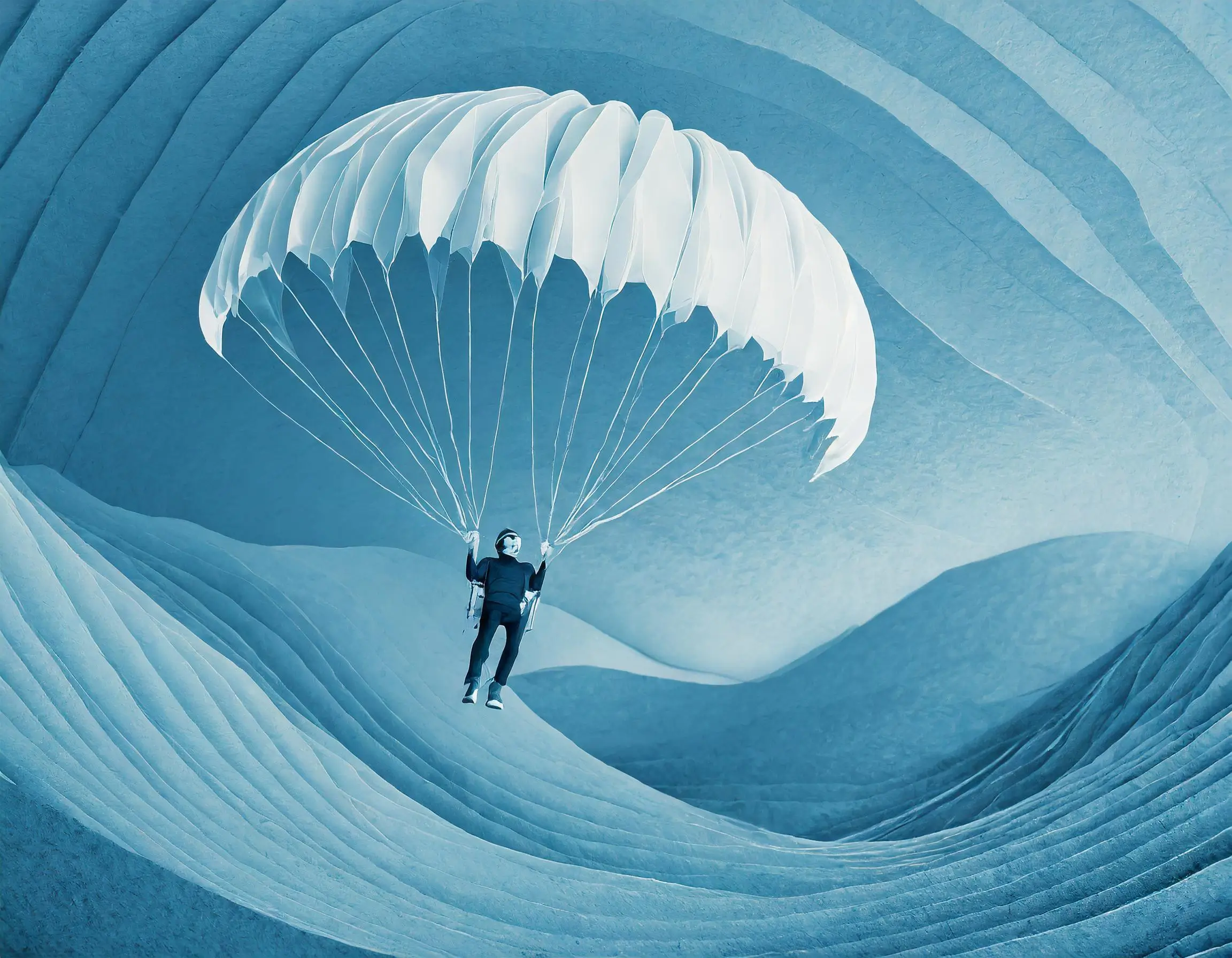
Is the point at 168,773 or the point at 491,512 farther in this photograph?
the point at 491,512

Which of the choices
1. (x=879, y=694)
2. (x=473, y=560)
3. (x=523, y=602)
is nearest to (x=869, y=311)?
(x=879, y=694)

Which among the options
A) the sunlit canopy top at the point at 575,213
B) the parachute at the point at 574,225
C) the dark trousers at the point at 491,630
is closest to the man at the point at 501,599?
the dark trousers at the point at 491,630

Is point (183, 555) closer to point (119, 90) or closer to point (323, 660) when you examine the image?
point (323, 660)

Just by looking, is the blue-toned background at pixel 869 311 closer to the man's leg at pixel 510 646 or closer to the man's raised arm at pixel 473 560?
the man's leg at pixel 510 646

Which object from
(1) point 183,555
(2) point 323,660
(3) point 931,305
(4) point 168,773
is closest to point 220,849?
(4) point 168,773

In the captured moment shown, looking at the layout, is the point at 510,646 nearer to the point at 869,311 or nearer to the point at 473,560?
the point at 473,560

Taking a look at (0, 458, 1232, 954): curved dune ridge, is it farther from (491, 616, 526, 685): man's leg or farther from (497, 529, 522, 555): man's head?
(497, 529, 522, 555): man's head
